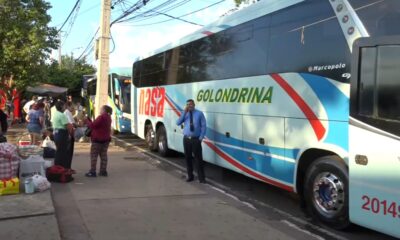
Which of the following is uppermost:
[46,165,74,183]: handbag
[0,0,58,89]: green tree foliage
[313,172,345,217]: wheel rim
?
[0,0,58,89]: green tree foliage

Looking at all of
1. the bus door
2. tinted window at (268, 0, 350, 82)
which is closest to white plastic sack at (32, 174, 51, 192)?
tinted window at (268, 0, 350, 82)

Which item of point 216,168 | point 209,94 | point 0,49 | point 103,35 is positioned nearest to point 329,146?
point 209,94

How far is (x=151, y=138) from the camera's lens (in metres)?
15.4

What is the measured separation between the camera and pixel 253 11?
8914 mm

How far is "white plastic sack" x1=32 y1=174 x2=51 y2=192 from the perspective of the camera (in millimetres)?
8477

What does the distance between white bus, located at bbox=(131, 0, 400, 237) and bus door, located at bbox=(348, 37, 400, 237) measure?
0.04ft

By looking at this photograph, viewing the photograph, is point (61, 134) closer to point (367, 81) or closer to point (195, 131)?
point (195, 131)

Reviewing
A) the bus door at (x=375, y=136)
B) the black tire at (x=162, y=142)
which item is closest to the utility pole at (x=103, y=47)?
the black tire at (x=162, y=142)

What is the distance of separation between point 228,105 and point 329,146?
3365 mm

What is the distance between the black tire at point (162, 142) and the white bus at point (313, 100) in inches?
112

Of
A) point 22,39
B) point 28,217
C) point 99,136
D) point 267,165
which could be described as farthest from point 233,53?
point 22,39

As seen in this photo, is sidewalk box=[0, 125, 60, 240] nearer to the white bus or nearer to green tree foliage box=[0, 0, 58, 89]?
the white bus

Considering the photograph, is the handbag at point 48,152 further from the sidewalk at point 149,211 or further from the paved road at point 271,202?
the paved road at point 271,202

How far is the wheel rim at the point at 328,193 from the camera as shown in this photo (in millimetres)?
6566
